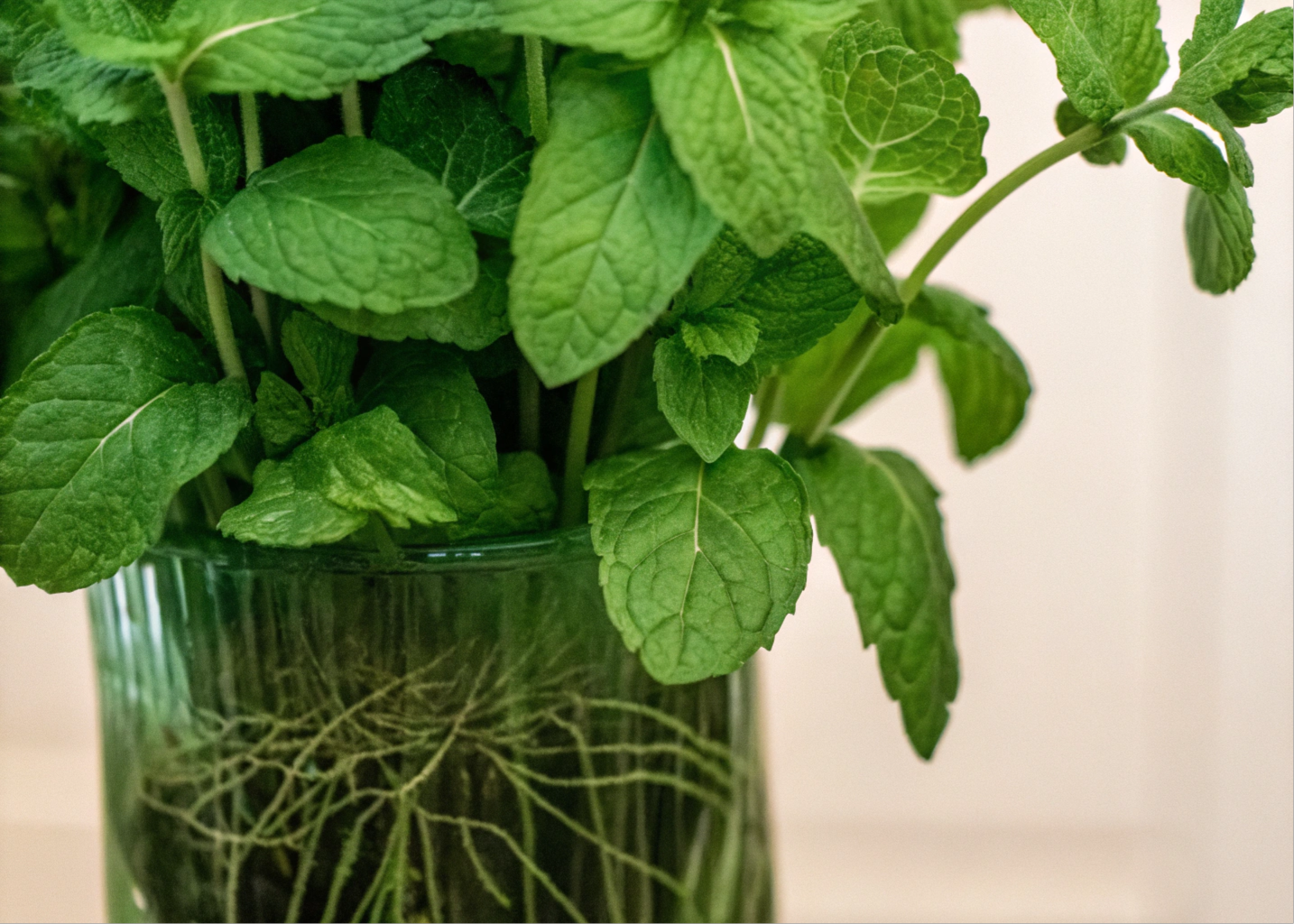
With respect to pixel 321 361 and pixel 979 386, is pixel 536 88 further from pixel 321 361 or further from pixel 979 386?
pixel 979 386

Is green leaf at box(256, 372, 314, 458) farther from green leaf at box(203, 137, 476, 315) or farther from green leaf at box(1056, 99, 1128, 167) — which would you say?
green leaf at box(1056, 99, 1128, 167)

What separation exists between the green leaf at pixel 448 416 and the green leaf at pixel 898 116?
0.14 m

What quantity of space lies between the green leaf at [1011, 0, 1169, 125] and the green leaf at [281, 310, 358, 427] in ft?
0.69

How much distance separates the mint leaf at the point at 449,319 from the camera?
1.06 feet

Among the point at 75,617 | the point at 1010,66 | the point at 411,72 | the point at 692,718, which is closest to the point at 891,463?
the point at 692,718

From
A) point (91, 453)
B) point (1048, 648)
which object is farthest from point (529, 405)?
point (1048, 648)

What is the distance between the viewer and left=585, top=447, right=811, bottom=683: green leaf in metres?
0.33

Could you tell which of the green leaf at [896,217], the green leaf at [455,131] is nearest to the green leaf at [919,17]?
the green leaf at [896,217]

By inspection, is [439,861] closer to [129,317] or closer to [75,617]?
[129,317]

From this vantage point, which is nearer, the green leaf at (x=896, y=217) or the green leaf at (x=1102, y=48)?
the green leaf at (x=1102, y=48)

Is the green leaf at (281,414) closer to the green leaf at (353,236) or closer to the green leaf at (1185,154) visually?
the green leaf at (353,236)

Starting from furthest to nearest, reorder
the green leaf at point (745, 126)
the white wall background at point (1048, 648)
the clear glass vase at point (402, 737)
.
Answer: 1. the white wall background at point (1048, 648)
2. the clear glass vase at point (402, 737)
3. the green leaf at point (745, 126)

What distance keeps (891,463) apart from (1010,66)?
38 centimetres

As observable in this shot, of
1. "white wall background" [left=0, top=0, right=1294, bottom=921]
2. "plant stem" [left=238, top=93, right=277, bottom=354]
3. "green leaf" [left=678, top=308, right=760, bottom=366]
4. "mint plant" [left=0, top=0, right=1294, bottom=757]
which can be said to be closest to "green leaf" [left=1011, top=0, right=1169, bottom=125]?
"mint plant" [left=0, top=0, right=1294, bottom=757]
